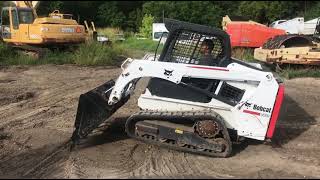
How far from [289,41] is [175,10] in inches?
938

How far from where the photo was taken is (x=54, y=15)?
811 inches

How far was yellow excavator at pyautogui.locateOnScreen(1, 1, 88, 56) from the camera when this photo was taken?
19.1 metres

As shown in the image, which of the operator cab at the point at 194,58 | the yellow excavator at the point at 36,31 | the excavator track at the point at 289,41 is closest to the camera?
the operator cab at the point at 194,58

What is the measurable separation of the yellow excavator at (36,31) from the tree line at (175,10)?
1370 centimetres

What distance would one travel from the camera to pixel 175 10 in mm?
39188

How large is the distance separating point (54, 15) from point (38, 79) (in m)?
6.83

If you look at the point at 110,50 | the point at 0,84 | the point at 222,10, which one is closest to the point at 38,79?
the point at 0,84

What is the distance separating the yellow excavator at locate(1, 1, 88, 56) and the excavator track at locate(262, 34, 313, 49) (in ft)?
25.3

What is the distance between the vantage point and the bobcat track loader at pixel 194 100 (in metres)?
7.46

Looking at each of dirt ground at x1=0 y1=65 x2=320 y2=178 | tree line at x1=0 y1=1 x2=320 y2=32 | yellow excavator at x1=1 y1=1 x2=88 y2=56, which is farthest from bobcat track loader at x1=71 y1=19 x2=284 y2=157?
tree line at x1=0 y1=1 x2=320 y2=32

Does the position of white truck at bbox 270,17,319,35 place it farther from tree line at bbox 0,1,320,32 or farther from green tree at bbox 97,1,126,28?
green tree at bbox 97,1,126,28

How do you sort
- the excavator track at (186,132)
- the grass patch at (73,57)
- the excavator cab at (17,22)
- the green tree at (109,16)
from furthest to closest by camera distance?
the green tree at (109,16) < the excavator cab at (17,22) < the grass patch at (73,57) < the excavator track at (186,132)

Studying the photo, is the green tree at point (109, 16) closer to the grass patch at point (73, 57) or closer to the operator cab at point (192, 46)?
the grass patch at point (73, 57)

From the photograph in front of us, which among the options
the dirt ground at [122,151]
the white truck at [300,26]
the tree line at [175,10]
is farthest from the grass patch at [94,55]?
the tree line at [175,10]
